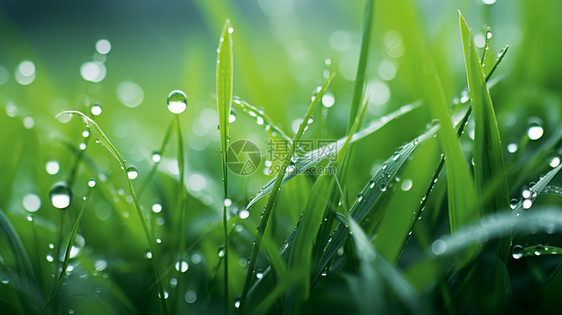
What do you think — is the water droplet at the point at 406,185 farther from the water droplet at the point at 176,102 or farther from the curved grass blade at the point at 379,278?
the water droplet at the point at 176,102

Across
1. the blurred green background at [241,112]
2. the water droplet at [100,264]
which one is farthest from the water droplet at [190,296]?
the water droplet at [100,264]

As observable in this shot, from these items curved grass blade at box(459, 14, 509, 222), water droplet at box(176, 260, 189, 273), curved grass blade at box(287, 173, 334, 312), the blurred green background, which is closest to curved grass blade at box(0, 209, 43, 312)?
the blurred green background

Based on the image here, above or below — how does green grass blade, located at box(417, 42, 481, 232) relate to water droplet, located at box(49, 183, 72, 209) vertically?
below

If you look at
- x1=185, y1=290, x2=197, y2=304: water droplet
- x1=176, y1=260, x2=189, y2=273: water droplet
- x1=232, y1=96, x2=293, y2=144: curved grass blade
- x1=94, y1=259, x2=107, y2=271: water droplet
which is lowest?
x1=185, y1=290, x2=197, y2=304: water droplet

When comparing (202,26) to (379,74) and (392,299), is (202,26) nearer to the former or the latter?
(379,74)

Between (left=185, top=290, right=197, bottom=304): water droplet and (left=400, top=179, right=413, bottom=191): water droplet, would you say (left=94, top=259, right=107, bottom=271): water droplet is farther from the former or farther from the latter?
(left=400, top=179, right=413, bottom=191): water droplet

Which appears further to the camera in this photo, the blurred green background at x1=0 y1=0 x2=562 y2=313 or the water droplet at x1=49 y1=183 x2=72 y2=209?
the blurred green background at x1=0 y1=0 x2=562 y2=313
